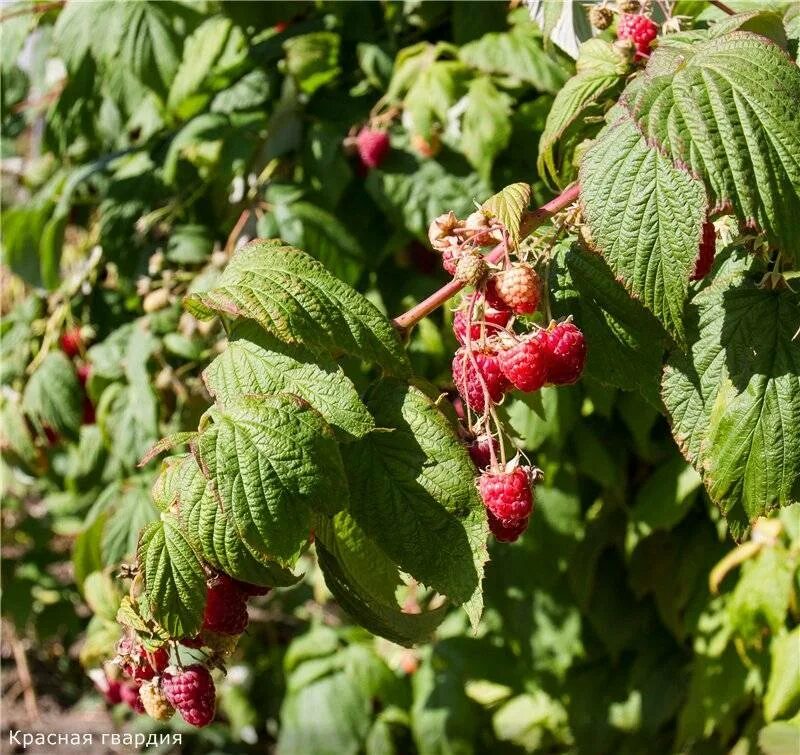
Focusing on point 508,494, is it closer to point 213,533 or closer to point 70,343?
point 213,533

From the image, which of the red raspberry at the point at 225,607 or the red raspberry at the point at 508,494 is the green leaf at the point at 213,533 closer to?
the red raspberry at the point at 225,607

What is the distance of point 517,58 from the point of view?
182 cm

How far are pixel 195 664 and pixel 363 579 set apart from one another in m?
0.20

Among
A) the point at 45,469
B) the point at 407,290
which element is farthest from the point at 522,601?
the point at 45,469

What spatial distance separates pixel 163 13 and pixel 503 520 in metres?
1.38

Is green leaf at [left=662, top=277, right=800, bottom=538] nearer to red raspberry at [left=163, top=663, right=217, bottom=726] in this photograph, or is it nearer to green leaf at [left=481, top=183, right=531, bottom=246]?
green leaf at [left=481, top=183, right=531, bottom=246]

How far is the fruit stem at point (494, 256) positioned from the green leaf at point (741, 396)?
0.47 feet

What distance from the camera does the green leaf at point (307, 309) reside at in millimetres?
895

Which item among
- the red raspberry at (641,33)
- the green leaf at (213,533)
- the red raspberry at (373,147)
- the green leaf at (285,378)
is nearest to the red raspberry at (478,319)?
the green leaf at (285,378)

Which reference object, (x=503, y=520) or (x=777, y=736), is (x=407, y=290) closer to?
(x=777, y=736)

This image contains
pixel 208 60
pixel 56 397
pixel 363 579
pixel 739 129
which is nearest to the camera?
pixel 739 129

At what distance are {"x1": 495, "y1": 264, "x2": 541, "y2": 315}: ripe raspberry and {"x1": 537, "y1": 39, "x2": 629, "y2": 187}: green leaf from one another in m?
0.28

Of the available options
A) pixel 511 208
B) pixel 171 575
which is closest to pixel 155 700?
pixel 171 575

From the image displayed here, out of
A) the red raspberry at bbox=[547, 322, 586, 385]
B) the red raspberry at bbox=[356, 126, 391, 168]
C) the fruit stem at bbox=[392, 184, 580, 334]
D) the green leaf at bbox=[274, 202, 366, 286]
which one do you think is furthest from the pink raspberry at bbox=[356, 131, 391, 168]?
the red raspberry at bbox=[547, 322, 586, 385]
